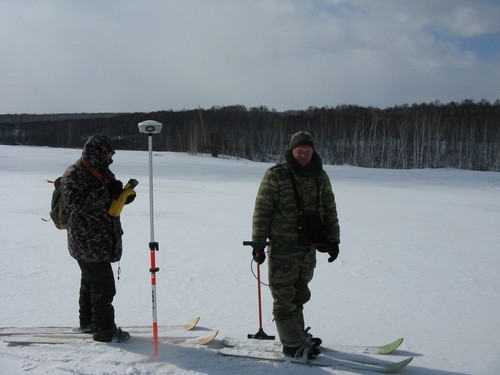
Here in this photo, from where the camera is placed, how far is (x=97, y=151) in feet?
11.1

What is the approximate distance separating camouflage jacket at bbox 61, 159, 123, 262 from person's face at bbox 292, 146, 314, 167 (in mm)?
1488

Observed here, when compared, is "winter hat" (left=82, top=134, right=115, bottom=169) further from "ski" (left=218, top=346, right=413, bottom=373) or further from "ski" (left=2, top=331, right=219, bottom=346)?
"ski" (left=218, top=346, right=413, bottom=373)

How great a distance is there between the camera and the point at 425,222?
10.2 metres

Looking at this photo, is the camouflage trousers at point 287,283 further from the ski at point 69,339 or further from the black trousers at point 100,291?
the black trousers at point 100,291

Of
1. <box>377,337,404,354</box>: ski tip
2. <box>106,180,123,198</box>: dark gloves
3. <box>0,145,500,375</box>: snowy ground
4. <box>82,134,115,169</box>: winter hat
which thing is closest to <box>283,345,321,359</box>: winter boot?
<box>0,145,500,375</box>: snowy ground

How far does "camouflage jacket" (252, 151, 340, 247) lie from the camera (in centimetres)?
325

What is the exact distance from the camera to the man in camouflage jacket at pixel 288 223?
3248mm

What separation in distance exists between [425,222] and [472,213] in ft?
8.00

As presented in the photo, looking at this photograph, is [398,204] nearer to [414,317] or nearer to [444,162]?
[414,317]

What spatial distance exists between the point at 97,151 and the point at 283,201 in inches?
58.3

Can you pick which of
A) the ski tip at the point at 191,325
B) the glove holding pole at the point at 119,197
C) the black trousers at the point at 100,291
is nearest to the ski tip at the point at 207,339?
the ski tip at the point at 191,325

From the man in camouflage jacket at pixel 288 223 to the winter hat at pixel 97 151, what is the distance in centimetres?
124

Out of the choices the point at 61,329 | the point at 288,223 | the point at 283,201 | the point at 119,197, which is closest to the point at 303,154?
the point at 283,201

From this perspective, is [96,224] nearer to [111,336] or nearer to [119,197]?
[119,197]
